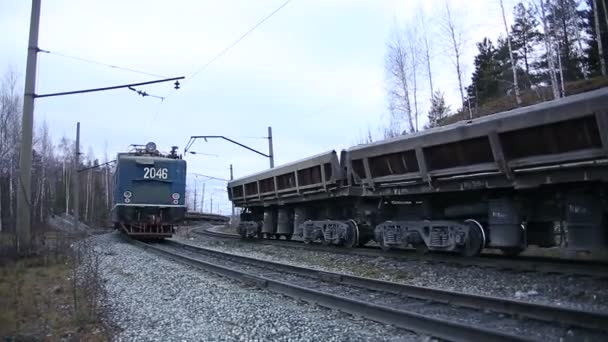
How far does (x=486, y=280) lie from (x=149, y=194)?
16.6 meters

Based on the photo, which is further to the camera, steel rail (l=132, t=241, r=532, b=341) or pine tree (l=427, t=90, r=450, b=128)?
pine tree (l=427, t=90, r=450, b=128)

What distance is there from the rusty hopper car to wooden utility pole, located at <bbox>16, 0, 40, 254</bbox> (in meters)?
8.38

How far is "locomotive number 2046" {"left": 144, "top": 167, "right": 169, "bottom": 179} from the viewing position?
2183 centimetres

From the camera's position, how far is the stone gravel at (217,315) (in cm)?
598

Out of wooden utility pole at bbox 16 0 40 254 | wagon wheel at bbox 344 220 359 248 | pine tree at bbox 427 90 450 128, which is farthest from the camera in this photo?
pine tree at bbox 427 90 450 128

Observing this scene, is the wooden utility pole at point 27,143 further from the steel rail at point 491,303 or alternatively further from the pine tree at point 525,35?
the pine tree at point 525,35

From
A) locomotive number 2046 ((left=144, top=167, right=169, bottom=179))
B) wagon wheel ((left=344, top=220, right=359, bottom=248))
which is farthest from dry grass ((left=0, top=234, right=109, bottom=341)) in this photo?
locomotive number 2046 ((left=144, top=167, right=169, bottom=179))

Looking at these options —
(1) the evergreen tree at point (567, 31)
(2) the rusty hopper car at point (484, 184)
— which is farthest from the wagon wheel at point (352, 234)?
(1) the evergreen tree at point (567, 31)

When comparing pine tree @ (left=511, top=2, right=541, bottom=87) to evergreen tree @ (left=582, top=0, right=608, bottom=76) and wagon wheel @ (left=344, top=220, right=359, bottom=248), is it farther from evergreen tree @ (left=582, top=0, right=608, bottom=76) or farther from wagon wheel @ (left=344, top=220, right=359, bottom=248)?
wagon wheel @ (left=344, top=220, right=359, bottom=248)

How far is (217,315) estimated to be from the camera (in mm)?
7211

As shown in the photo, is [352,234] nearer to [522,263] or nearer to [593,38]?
[522,263]

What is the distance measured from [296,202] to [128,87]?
22.7 ft

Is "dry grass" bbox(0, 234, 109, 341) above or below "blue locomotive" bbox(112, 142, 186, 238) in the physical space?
below

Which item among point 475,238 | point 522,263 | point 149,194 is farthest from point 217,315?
point 149,194
